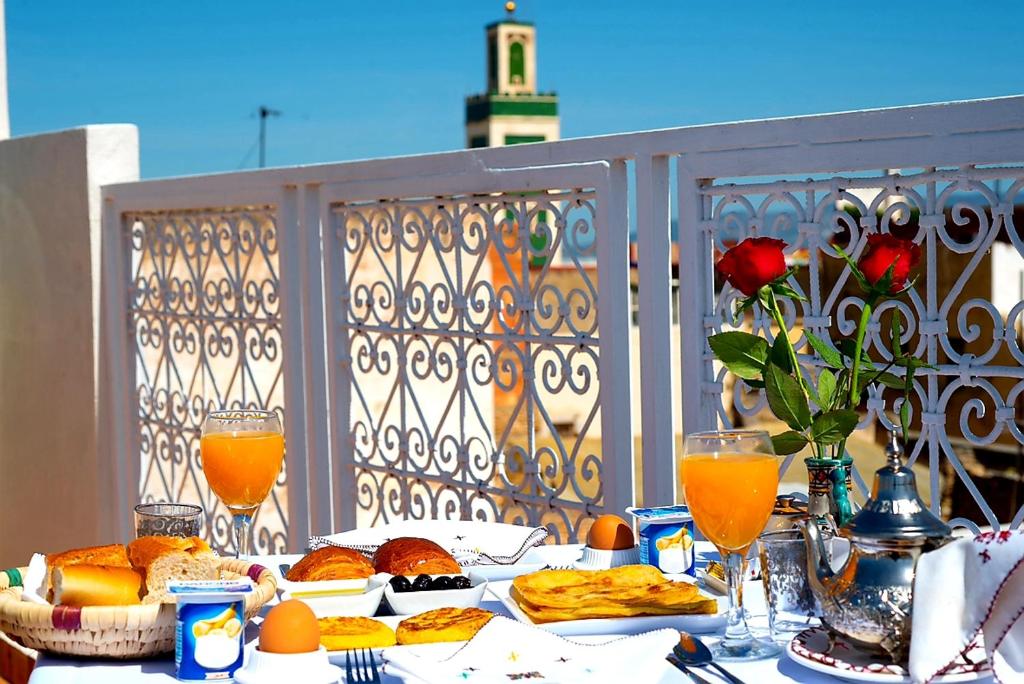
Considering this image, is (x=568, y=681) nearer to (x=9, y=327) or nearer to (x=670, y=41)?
(x=9, y=327)

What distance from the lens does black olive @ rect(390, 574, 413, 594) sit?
5.21 ft

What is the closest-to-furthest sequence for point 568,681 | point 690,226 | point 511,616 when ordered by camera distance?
point 568,681 → point 511,616 → point 690,226

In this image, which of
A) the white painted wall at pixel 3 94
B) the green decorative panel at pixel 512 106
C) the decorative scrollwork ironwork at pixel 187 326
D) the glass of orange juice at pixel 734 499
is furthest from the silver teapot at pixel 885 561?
the green decorative panel at pixel 512 106

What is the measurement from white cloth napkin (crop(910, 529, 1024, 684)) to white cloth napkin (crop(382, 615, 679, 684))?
0.81ft

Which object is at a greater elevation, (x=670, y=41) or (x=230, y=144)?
(x=670, y=41)

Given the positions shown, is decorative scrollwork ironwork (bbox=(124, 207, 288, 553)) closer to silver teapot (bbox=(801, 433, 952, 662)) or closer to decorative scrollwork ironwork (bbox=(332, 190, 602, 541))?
decorative scrollwork ironwork (bbox=(332, 190, 602, 541))

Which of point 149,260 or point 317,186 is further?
point 149,260

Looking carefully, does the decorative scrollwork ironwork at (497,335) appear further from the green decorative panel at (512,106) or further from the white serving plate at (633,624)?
the green decorative panel at (512,106)

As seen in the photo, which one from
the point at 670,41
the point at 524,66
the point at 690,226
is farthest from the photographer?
the point at 670,41

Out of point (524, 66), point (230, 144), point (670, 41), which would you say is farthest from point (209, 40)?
point (670, 41)

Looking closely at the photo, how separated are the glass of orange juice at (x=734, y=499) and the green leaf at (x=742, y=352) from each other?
4.6 inches

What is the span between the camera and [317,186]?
12.1ft

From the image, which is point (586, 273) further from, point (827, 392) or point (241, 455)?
point (827, 392)

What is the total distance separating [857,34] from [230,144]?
1927 inches
